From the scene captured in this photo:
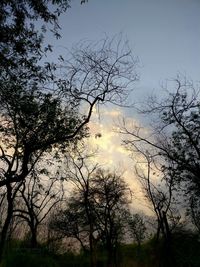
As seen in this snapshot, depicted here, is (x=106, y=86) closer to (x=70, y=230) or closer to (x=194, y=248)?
(x=194, y=248)

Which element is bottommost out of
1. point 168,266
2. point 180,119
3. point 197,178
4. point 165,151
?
point 168,266

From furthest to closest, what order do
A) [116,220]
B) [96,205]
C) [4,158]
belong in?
[116,220]
[96,205]
[4,158]

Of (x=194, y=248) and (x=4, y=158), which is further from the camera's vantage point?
(x=194, y=248)

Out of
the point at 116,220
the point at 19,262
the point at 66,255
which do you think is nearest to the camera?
the point at 19,262

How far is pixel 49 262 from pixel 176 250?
45.7 ft

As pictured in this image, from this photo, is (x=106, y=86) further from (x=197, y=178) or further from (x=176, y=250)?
(x=176, y=250)

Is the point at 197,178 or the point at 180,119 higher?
the point at 180,119

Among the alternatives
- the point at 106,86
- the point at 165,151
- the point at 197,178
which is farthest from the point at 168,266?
the point at 106,86

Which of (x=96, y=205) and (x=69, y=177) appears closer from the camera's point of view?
(x=69, y=177)

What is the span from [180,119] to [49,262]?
1384 centimetres

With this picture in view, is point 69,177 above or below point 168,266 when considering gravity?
above

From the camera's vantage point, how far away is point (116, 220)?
1710 inches

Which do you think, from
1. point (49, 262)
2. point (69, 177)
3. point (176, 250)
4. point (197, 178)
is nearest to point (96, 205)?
point (69, 177)

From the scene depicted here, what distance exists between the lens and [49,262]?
24234 millimetres
